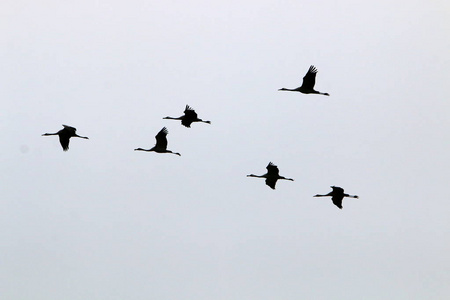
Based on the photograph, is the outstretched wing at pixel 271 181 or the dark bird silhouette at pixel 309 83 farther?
the outstretched wing at pixel 271 181

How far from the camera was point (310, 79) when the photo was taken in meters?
59.0

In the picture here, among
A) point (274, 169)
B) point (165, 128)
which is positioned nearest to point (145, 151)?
point (165, 128)

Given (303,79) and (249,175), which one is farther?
(249,175)

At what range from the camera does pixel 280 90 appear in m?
62.3

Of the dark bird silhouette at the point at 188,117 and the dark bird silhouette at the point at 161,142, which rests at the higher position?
the dark bird silhouette at the point at 188,117

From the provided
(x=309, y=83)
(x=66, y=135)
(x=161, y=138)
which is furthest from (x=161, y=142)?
(x=309, y=83)

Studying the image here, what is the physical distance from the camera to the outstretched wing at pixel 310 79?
58.7m

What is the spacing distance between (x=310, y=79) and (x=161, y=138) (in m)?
8.46

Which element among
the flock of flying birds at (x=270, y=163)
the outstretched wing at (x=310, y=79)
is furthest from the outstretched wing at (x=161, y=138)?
the outstretched wing at (x=310, y=79)

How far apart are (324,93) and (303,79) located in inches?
51.7

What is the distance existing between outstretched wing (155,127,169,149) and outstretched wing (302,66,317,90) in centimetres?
757

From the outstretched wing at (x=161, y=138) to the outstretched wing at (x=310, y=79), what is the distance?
24.8 ft

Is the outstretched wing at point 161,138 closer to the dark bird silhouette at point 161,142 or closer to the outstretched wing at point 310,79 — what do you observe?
the dark bird silhouette at point 161,142

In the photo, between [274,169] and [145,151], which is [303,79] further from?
[145,151]
